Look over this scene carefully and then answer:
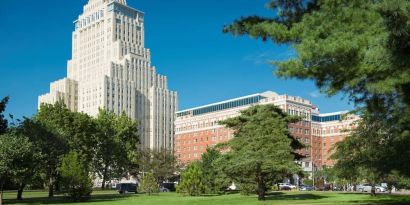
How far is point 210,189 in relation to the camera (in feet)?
208

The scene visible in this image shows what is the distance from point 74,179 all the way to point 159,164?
6689cm

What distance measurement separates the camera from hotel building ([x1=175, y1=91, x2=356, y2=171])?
150m

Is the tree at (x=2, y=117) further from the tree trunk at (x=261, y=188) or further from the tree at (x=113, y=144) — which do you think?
the tree at (x=113, y=144)

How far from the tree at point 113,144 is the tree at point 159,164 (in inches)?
725

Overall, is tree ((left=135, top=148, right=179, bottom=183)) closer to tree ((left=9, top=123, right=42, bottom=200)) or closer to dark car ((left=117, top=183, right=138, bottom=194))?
dark car ((left=117, top=183, right=138, bottom=194))

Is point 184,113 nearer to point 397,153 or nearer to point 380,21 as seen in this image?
point 397,153

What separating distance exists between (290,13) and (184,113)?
546 feet

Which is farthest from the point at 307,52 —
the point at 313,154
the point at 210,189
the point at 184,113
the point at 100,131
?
the point at 184,113

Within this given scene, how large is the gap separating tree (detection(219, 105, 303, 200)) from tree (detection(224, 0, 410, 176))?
84.1ft

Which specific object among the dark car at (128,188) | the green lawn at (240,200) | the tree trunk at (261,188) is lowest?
the dark car at (128,188)

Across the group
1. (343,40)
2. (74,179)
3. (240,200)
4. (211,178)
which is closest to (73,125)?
(211,178)

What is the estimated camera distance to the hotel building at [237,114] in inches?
5910

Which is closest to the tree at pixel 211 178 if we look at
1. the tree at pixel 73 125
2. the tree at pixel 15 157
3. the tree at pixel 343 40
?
the tree at pixel 73 125

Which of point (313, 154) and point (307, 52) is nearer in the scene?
point (307, 52)
